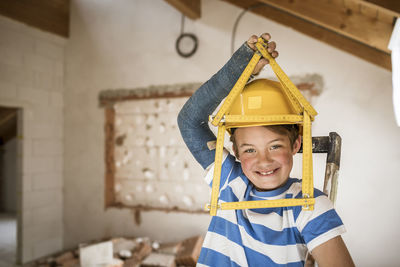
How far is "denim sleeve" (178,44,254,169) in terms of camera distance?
3.15 ft

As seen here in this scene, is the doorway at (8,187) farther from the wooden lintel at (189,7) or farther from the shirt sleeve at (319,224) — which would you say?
the shirt sleeve at (319,224)

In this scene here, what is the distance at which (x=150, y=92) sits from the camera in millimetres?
3473

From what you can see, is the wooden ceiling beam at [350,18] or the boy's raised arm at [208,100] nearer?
the boy's raised arm at [208,100]

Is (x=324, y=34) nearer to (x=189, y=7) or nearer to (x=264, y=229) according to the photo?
(x=189, y=7)

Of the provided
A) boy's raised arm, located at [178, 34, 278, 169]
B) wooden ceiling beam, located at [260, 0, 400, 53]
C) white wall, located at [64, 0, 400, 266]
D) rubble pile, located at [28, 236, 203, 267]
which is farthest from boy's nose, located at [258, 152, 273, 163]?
rubble pile, located at [28, 236, 203, 267]

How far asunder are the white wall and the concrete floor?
652 mm

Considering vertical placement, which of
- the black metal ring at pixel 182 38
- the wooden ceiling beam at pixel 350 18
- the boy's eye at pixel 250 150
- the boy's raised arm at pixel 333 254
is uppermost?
the black metal ring at pixel 182 38

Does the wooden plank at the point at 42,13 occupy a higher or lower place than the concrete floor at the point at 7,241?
higher

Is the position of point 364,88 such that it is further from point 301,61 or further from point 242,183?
point 242,183

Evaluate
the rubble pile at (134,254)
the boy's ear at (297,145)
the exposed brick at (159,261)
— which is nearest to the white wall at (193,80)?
the rubble pile at (134,254)

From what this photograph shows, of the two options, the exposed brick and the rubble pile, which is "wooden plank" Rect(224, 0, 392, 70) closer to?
the rubble pile

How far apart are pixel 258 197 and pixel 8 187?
606 cm

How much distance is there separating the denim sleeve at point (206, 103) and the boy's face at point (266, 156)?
16cm

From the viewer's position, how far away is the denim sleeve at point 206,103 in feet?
3.15
